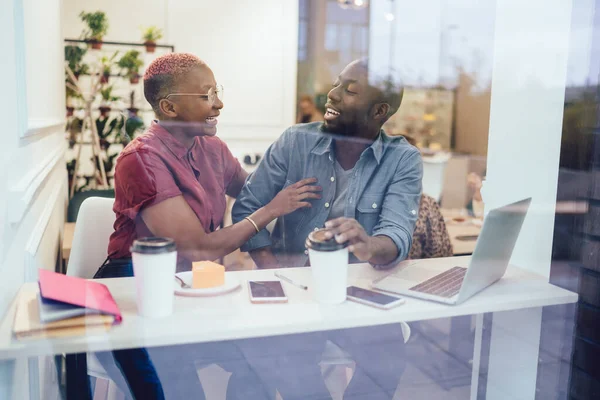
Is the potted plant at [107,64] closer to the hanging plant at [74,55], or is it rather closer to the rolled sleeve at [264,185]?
the hanging plant at [74,55]

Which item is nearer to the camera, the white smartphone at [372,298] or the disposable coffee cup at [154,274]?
the disposable coffee cup at [154,274]

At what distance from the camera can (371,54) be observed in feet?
4.94

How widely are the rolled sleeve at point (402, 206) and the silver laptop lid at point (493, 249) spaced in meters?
0.23

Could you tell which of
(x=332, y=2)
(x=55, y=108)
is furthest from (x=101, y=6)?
(x=332, y=2)

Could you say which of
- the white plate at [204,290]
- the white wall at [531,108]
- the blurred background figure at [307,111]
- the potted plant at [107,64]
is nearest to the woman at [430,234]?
the white wall at [531,108]

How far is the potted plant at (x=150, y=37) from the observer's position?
1077mm

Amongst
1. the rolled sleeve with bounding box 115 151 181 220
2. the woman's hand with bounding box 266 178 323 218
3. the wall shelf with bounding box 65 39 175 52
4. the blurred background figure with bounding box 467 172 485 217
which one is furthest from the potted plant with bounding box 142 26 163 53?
the blurred background figure with bounding box 467 172 485 217

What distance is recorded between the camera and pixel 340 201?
1420 mm

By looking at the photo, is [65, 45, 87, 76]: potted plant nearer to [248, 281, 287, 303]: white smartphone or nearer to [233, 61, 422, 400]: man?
[233, 61, 422, 400]: man

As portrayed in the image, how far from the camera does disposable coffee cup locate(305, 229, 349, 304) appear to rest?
1140mm

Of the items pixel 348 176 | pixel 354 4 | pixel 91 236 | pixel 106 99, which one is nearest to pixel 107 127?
pixel 106 99

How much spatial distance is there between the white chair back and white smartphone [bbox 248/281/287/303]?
1.13ft

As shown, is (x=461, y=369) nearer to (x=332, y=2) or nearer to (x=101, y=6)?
(x=332, y=2)

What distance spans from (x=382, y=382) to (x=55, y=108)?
122cm
